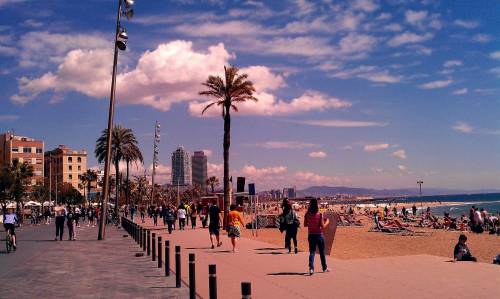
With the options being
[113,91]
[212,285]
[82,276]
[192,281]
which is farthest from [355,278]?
[113,91]

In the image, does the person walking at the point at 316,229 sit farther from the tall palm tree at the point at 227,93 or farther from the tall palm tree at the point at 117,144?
the tall palm tree at the point at 117,144

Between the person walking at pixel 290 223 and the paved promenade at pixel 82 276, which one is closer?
the paved promenade at pixel 82 276

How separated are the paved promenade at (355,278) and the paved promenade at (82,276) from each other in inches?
39.9

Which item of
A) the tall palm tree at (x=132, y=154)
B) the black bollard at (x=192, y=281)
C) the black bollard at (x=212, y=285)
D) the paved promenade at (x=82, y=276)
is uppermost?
the tall palm tree at (x=132, y=154)

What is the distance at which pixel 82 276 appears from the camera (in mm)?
12953

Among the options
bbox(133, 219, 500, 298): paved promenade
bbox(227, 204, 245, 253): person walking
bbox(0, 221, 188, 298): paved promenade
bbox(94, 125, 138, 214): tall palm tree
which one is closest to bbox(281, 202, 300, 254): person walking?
bbox(133, 219, 500, 298): paved promenade

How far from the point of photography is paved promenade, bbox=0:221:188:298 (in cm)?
1048

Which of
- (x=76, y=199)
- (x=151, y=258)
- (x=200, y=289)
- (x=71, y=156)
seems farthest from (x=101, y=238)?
(x=71, y=156)

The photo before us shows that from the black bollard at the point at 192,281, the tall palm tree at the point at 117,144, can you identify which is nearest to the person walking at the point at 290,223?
the black bollard at the point at 192,281

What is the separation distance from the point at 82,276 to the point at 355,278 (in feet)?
20.9

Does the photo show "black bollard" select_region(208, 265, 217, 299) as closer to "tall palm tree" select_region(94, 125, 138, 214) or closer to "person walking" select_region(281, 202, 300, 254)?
"person walking" select_region(281, 202, 300, 254)

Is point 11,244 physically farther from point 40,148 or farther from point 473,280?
point 40,148

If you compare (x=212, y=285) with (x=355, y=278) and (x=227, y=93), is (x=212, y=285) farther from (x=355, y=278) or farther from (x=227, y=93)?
(x=227, y=93)

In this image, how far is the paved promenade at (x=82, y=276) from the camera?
10.5m
